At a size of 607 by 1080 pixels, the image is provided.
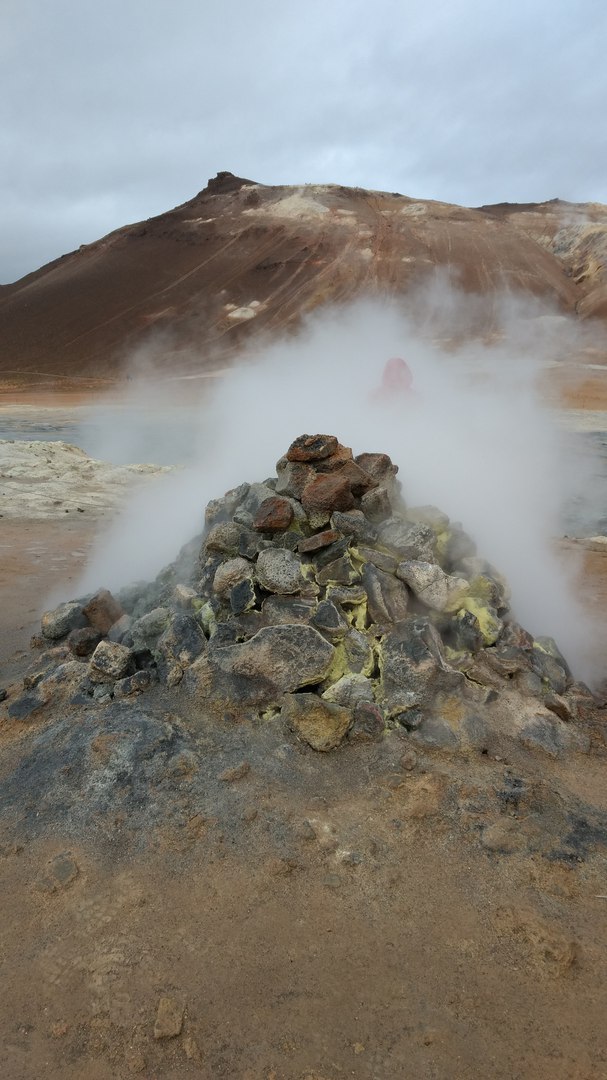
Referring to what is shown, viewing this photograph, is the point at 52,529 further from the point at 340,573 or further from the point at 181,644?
the point at 340,573

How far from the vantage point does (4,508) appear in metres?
7.15

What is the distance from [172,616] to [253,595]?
0.43 metres

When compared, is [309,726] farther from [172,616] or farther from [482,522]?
[482,522]

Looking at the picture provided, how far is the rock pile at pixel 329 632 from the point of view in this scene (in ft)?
8.66

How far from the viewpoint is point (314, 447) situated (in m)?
3.47

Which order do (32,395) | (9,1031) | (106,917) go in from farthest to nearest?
(32,395) < (106,917) < (9,1031)

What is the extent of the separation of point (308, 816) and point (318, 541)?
1276 millimetres

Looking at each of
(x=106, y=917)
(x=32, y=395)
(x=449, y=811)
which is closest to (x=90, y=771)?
(x=106, y=917)

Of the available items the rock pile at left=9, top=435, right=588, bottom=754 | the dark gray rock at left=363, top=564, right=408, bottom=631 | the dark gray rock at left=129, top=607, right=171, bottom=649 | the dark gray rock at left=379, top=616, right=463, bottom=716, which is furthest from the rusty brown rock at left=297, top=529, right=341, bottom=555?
the dark gray rock at left=129, top=607, right=171, bottom=649

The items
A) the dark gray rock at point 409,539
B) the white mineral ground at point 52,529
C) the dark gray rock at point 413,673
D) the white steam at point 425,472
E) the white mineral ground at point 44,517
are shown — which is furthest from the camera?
the white mineral ground at point 44,517

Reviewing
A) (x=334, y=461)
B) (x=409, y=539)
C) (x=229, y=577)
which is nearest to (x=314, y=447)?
(x=334, y=461)

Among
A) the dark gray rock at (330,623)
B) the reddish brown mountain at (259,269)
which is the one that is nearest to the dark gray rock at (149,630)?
the dark gray rock at (330,623)

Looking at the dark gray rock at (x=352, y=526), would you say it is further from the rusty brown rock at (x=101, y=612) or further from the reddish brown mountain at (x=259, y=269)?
the reddish brown mountain at (x=259, y=269)

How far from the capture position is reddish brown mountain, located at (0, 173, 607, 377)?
26.7 metres
